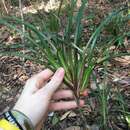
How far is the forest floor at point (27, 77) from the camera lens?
2.66m

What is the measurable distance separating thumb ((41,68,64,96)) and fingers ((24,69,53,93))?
0.07m

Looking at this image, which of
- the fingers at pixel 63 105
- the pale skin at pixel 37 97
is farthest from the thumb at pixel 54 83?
the fingers at pixel 63 105

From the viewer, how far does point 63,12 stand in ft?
14.4

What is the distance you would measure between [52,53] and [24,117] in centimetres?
37

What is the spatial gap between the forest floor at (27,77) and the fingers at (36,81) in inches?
24.0

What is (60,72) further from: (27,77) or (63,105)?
(27,77)

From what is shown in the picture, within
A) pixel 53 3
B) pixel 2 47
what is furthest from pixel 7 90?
pixel 53 3

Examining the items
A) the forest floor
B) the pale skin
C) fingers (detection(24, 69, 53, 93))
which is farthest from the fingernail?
the forest floor

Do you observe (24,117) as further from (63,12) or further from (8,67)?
(63,12)

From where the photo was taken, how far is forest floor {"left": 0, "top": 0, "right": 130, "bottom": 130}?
2.66 metres

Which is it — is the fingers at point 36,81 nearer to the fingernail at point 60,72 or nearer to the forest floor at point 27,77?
the fingernail at point 60,72

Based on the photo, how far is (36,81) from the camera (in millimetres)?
1939

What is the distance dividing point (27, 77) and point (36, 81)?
4.73 feet

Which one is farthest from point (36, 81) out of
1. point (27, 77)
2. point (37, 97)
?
point (27, 77)
